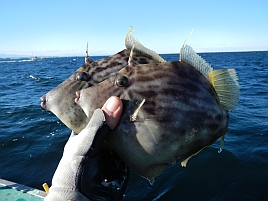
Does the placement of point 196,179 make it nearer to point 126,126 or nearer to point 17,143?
point 126,126

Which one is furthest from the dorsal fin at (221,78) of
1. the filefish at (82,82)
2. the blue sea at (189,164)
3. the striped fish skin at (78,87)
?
the blue sea at (189,164)

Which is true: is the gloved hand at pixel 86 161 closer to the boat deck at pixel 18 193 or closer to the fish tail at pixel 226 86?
the fish tail at pixel 226 86

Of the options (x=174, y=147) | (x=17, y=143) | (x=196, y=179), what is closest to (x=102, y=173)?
(x=174, y=147)

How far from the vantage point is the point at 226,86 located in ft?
8.09

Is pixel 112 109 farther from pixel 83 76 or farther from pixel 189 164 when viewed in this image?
pixel 189 164

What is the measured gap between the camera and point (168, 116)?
2205mm

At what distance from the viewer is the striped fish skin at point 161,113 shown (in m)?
2.21

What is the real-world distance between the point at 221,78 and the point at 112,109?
1.09 m

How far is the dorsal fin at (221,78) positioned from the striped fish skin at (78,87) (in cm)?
73

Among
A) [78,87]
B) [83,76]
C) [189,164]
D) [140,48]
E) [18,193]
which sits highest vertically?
[140,48]

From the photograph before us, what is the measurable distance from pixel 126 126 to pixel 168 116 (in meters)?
0.38

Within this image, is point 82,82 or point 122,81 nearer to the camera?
point 122,81

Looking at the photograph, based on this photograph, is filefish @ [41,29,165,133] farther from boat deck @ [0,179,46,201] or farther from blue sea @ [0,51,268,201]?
blue sea @ [0,51,268,201]

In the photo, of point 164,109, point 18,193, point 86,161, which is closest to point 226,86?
point 164,109
